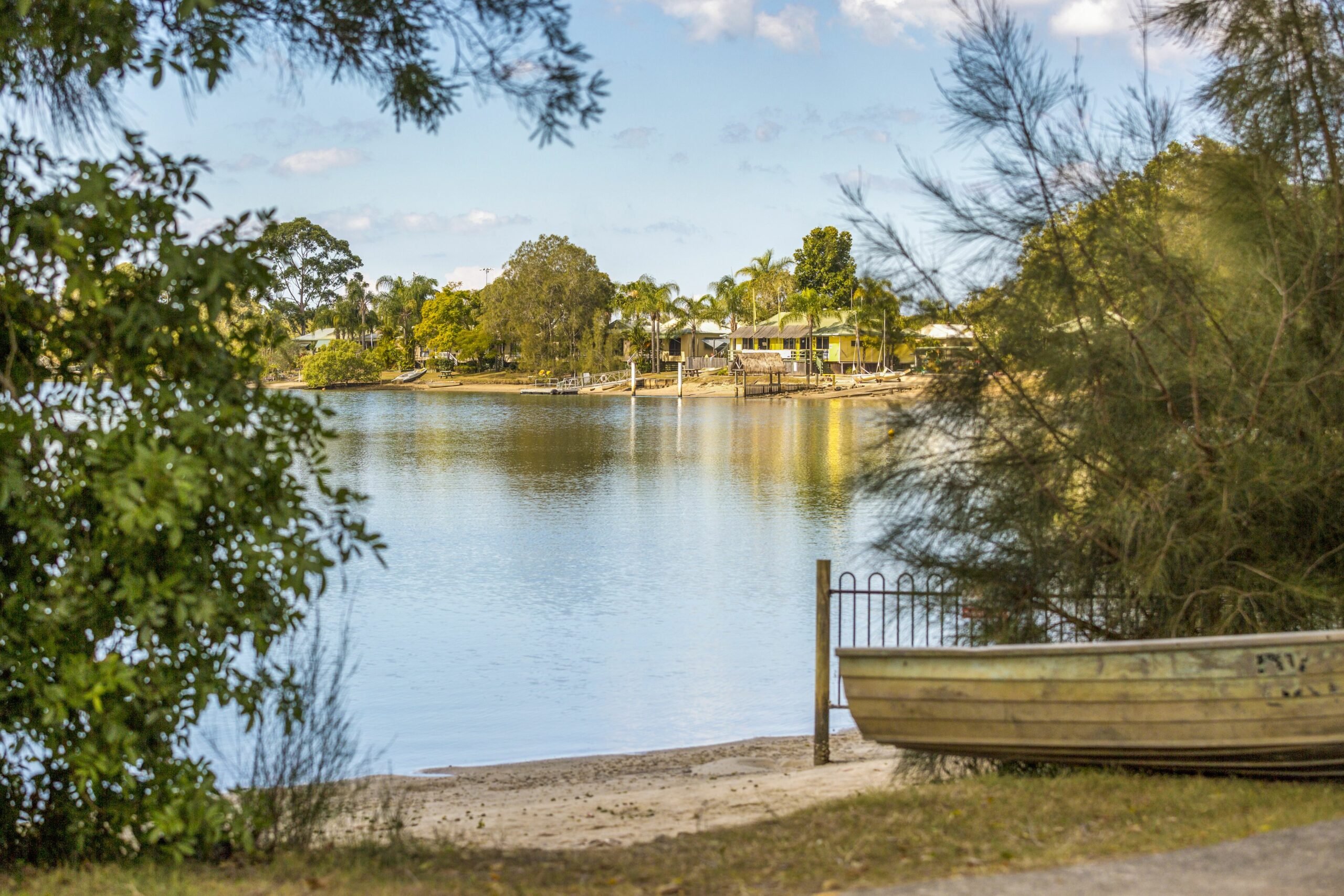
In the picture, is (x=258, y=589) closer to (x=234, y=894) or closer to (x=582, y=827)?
(x=234, y=894)

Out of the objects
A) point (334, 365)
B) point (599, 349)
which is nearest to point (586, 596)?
point (599, 349)

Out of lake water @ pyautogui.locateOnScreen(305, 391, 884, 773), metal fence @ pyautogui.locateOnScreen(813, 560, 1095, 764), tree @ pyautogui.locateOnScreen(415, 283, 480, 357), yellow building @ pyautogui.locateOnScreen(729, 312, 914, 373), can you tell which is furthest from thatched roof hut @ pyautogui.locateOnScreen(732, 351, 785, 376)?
metal fence @ pyautogui.locateOnScreen(813, 560, 1095, 764)

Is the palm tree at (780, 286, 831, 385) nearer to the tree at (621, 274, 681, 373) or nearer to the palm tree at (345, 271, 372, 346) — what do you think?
the tree at (621, 274, 681, 373)

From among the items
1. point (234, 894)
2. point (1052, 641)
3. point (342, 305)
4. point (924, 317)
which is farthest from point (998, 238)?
point (342, 305)

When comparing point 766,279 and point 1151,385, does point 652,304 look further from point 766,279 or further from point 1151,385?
point 1151,385

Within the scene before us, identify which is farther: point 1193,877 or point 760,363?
point 760,363

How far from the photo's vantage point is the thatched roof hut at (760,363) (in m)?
89.9

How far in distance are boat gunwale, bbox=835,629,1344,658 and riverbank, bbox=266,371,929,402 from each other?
57805 mm

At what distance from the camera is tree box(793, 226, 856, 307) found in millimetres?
93438

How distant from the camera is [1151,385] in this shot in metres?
7.74

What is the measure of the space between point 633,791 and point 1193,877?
18.6 feet

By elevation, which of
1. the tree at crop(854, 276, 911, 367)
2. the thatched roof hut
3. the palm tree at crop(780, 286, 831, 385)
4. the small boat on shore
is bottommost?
the tree at crop(854, 276, 911, 367)

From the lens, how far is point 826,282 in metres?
92.9

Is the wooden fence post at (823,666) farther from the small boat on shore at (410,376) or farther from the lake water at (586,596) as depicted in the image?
the small boat on shore at (410,376)
